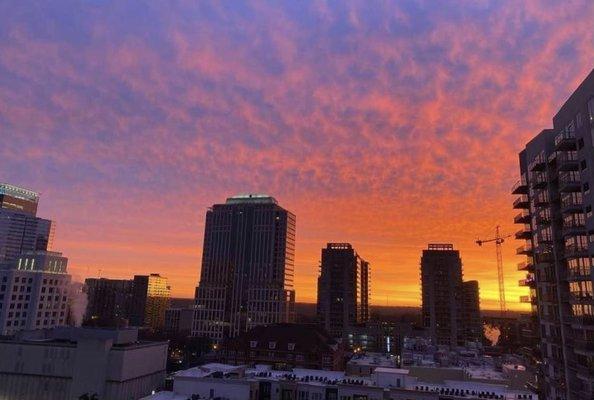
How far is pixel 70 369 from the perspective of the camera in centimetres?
9381

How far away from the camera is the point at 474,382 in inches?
3391

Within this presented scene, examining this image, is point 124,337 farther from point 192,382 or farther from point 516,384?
point 516,384

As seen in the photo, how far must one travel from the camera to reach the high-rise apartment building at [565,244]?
206 feet

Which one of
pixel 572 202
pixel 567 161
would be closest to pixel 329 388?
pixel 572 202

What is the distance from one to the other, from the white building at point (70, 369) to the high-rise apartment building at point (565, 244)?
8230 centimetres

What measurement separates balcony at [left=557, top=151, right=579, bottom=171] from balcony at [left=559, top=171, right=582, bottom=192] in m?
1.09

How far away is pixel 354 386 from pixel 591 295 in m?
39.6

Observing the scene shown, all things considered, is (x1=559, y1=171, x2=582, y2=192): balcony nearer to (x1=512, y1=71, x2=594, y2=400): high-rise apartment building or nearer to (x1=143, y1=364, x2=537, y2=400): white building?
(x1=512, y1=71, x2=594, y2=400): high-rise apartment building

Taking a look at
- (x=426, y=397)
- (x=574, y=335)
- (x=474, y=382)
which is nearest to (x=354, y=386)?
(x=426, y=397)

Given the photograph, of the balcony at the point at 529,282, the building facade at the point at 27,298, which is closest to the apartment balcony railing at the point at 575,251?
the balcony at the point at 529,282

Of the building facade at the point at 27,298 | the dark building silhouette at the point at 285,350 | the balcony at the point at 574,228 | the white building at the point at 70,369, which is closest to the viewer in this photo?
the balcony at the point at 574,228

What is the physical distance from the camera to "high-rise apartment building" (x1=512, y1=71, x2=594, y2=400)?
2469 inches

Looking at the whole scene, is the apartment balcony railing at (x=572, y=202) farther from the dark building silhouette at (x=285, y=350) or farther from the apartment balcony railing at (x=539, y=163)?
the dark building silhouette at (x=285, y=350)

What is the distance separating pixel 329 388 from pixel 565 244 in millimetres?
46733
